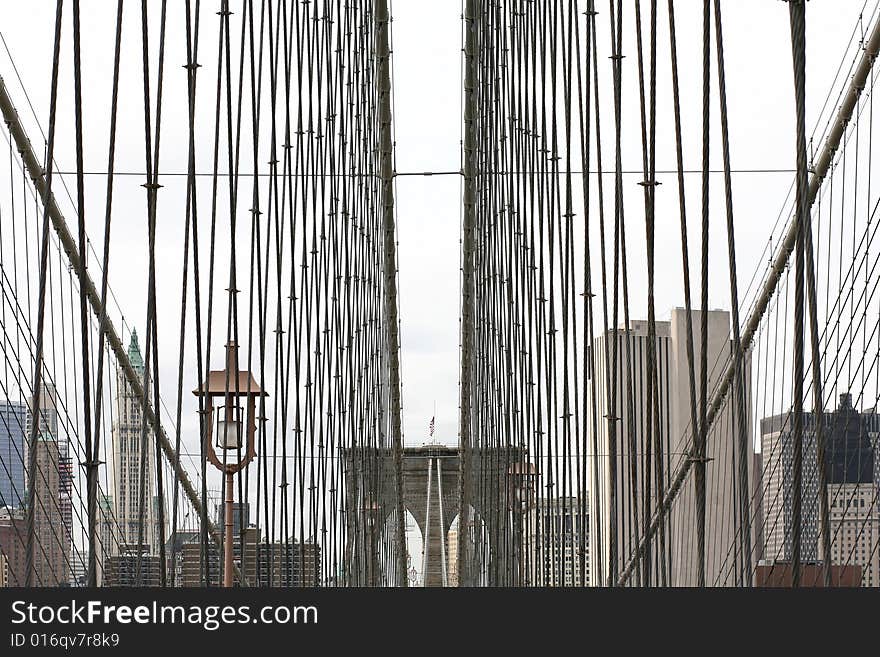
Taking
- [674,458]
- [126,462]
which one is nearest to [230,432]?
[126,462]

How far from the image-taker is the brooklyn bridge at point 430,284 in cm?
344

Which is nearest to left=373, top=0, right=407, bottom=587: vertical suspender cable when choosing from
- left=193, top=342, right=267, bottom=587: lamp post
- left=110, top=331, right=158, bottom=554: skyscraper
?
left=110, top=331, right=158, bottom=554: skyscraper

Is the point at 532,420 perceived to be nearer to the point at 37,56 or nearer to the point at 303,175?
the point at 303,175

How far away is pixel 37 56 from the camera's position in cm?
1021

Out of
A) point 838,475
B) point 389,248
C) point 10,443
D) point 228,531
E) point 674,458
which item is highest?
point 389,248

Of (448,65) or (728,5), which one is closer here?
(728,5)

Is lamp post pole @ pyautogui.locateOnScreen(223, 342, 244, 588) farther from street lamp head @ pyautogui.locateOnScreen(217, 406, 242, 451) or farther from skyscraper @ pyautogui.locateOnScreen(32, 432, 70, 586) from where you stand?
skyscraper @ pyautogui.locateOnScreen(32, 432, 70, 586)

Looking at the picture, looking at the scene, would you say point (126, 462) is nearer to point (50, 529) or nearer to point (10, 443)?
point (50, 529)

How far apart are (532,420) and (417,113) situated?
551cm

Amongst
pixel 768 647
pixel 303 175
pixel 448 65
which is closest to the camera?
pixel 768 647

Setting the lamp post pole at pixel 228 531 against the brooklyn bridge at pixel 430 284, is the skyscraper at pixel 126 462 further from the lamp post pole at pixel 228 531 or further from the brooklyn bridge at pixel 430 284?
the lamp post pole at pixel 228 531

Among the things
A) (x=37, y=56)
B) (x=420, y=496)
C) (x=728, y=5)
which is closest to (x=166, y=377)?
(x=37, y=56)

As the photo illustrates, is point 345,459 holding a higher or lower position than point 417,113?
lower

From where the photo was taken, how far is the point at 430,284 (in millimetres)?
16562
